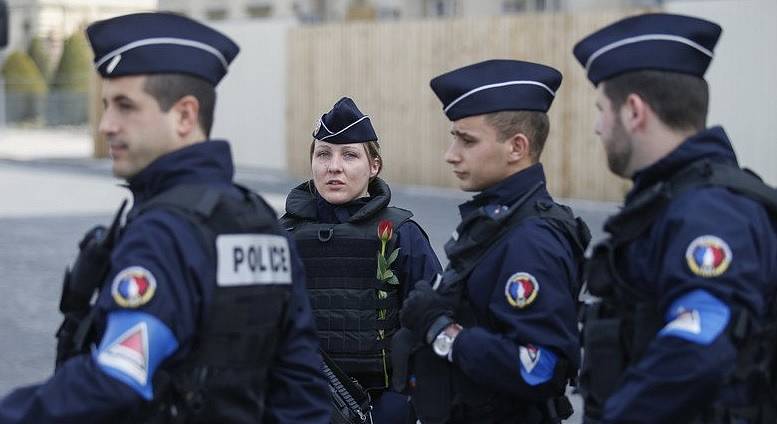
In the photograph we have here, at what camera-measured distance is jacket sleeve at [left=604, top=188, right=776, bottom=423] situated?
9.53 feet

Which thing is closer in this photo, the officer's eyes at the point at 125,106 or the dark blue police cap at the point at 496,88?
the officer's eyes at the point at 125,106

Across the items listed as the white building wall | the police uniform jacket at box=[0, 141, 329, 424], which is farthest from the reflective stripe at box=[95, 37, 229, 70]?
the white building wall

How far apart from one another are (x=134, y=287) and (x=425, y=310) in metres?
1.24

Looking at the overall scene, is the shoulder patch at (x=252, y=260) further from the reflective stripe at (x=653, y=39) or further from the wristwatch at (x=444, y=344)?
the reflective stripe at (x=653, y=39)

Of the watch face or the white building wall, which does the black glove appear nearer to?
the watch face

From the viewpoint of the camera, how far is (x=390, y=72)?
21844 mm

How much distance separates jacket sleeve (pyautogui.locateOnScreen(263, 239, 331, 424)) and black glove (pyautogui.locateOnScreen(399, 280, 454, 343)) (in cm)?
59

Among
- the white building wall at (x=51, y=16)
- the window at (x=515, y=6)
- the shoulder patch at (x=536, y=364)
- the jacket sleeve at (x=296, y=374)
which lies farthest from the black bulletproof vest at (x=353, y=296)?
the white building wall at (x=51, y=16)

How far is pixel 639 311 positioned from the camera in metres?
3.11

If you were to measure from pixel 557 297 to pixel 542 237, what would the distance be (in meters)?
0.19

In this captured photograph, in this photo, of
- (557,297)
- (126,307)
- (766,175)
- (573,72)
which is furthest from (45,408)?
(573,72)

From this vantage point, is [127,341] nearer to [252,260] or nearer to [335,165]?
[252,260]

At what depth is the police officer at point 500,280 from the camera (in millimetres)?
3826

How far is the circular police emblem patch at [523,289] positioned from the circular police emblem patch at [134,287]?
1.26 metres
